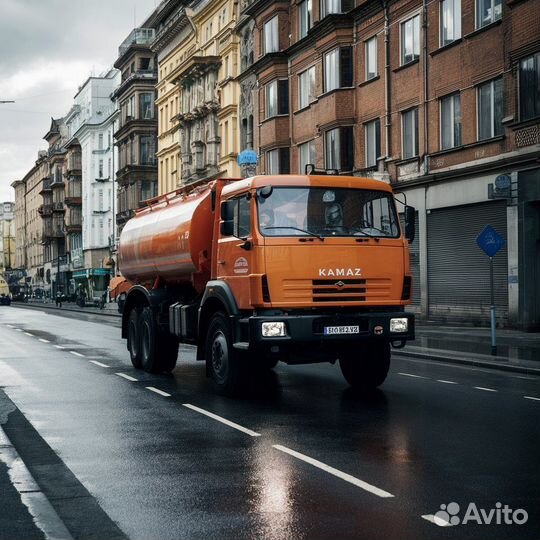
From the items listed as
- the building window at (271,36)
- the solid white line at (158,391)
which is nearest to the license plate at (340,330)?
the solid white line at (158,391)

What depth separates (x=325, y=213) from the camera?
519 inches

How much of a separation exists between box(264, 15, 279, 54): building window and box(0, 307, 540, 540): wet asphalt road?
31176mm

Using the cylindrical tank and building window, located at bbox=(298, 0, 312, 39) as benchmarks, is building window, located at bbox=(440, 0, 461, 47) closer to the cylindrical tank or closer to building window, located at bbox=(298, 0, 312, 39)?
building window, located at bbox=(298, 0, 312, 39)

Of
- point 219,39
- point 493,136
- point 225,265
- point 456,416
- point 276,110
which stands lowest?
point 456,416

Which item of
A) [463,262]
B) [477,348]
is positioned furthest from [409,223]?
[463,262]

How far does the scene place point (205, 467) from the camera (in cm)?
854

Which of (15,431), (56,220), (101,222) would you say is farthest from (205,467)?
(56,220)

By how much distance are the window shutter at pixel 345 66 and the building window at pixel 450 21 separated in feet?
22.8

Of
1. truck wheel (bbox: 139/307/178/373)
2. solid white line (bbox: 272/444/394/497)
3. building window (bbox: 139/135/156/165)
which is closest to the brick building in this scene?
truck wheel (bbox: 139/307/178/373)

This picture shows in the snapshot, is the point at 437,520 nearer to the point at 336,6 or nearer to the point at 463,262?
the point at 463,262

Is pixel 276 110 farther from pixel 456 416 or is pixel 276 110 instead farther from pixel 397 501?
pixel 397 501

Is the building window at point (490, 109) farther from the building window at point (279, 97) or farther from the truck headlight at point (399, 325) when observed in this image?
the truck headlight at point (399, 325)

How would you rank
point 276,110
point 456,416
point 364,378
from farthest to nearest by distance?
point 276,110 → point 364,378 → point 456,416

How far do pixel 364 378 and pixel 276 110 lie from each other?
104 feet
